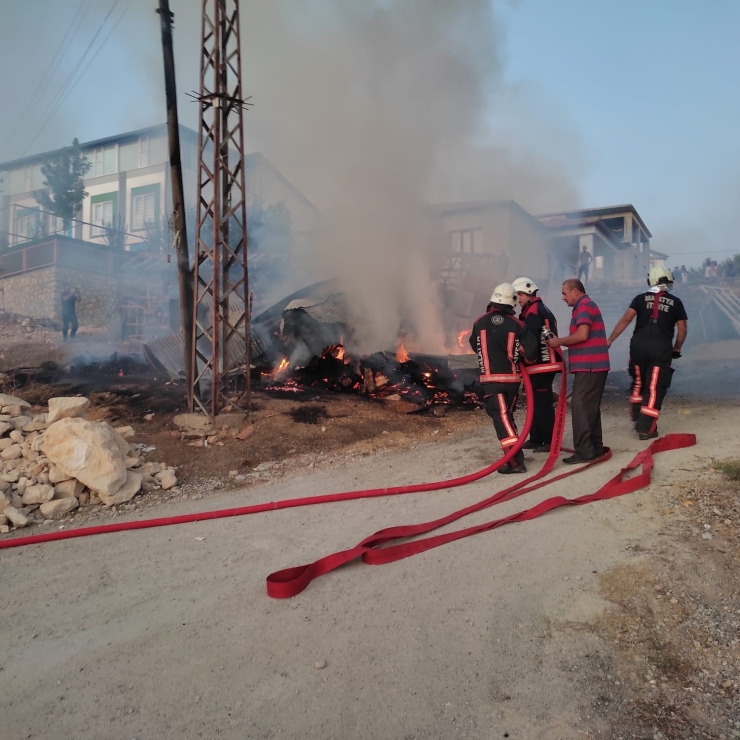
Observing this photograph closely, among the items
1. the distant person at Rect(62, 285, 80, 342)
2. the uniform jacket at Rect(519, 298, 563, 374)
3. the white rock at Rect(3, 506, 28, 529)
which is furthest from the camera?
the distant person at Rect(62, 285, 80, 342)

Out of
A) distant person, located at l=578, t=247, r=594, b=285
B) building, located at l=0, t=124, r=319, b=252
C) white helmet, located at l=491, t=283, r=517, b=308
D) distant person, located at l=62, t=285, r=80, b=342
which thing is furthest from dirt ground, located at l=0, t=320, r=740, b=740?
building, located at l=0, t=124, r=319, b=252

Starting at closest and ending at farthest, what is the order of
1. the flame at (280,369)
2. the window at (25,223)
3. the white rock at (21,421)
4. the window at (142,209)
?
the white rock at (21,421)
the flame at (280,369)
the window at (25,223)
the window at (142,209)

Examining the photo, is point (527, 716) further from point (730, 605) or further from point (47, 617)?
point (47, 617)

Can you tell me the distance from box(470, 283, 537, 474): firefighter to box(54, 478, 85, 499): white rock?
A: 382cm

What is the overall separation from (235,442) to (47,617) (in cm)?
437

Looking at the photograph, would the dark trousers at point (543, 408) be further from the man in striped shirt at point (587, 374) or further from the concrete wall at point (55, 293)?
the concrete wall at point (55, 293)

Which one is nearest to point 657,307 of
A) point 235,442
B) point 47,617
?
point 235,442

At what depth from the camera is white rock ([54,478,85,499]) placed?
500 cm

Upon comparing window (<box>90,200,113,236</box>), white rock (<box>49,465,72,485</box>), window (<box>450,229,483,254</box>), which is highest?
window (<box>90,200,113,236</box>)

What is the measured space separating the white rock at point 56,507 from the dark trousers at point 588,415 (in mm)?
4598

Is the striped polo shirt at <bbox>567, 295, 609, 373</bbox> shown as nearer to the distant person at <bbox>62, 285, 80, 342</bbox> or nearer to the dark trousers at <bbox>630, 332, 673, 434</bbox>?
the dark trousers at <bbox>630, 332, 673, 434</bbox>

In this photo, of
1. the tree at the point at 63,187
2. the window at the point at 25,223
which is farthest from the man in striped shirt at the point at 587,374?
the window at the point at 25,223

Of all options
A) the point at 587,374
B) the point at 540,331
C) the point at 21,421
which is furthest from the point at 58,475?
the point at 587,374

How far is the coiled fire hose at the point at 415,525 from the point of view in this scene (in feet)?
10.6
